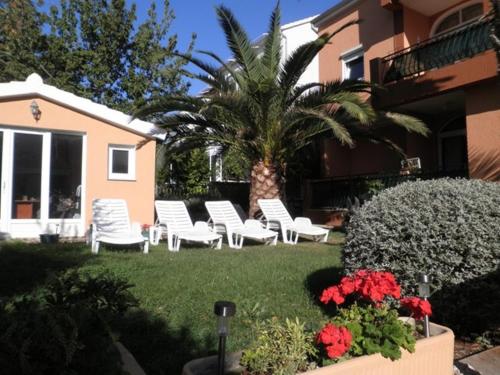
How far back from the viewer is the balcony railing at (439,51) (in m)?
11.1

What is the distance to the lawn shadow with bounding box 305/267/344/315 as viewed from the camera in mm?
4827

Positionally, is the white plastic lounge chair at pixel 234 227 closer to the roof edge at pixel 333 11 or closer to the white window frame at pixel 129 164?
the white window frame at pixel 129 164

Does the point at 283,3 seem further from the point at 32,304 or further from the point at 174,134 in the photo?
the point at 32,304

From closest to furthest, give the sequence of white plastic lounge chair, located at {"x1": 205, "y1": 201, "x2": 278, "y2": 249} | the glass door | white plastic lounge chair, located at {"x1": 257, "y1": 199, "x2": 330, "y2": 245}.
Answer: white plastic lounge chair, located at {"x1": 205, "y1": 201, "x2": 278, "y2": 249}, the glass door, white plastic lounge chair, located at {"x1": 257, "y1": 199, "x2": 330, "y2": 245}

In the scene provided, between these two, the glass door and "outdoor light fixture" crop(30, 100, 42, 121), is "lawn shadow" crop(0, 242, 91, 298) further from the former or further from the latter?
"outdoor light fixture" crop(30, 100, 42, 121)

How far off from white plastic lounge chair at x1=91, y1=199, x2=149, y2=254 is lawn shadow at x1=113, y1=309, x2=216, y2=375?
4.20 m

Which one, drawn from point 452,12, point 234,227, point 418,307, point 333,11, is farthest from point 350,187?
point 418,307

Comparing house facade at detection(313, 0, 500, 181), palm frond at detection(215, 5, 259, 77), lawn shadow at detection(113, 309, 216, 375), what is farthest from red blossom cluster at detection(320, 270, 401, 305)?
Result: palm frond at detection(215, 5, 259, 77)

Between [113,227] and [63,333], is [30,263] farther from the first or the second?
[63,333]

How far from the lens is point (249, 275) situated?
6.12m

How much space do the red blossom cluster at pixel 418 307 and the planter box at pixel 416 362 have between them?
146 mm

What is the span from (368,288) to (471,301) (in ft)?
4.70

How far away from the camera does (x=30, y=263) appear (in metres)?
6.73

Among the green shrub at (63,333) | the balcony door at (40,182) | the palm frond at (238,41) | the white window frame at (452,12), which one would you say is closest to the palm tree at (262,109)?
the palm frond at (238,41)
